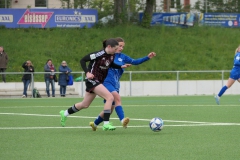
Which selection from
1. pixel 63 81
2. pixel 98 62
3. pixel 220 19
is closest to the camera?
pixel 98 62

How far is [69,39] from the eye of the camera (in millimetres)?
42156

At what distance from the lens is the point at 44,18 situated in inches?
1690

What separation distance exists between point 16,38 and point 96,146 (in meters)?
32.1

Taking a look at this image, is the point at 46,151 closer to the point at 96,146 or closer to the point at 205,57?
the point at 96,146

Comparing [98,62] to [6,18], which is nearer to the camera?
[98,62]

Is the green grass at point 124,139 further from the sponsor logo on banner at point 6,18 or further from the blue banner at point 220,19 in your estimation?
the blue banner at point 220,19

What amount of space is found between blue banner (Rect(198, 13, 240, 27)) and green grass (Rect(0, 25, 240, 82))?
0.86 meters

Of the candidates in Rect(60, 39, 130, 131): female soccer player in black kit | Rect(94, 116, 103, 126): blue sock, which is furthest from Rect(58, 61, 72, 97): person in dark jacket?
Rect(60, 39, 130, 131): female soccer player in black kit

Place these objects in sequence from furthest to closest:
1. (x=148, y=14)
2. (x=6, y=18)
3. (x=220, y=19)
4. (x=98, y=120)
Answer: (x=220, y=19) < (x=148, y=14) < (x=6, y=18) < (x=98, y=120)

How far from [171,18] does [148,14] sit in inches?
63.0

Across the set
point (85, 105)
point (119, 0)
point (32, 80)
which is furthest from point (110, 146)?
point (119, 0)

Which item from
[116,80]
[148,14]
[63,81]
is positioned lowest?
[63,81]

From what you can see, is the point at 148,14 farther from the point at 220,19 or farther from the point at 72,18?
the point at 72,18

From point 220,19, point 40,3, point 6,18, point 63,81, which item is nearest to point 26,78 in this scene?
point 63,81
